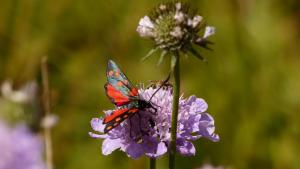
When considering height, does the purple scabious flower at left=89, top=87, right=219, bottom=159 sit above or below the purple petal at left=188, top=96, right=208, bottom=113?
below

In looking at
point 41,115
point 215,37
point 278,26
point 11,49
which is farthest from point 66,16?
point 41,115

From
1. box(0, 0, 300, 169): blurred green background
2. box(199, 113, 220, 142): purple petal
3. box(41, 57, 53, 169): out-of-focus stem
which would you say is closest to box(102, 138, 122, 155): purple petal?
box(199, 113, 220, 142): purple petal

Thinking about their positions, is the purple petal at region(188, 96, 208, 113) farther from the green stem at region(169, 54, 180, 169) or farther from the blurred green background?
the blurred green background

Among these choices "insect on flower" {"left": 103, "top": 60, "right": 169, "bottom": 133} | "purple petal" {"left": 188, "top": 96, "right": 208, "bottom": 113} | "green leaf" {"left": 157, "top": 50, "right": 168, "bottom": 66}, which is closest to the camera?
"green leaf" {"left": 157, "top": 50, "right": 168, "bottom": 66}

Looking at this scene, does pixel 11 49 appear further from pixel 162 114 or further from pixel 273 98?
pixel 162 114

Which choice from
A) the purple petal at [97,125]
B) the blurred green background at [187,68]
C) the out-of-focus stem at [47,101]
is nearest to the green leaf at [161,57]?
the purple petal at [97,125]

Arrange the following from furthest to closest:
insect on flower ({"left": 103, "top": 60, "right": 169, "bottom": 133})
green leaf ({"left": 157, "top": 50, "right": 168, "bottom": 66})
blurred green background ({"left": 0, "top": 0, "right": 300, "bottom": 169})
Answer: blurred green background ({"left": 0, "top": 0, "right": 300, "bottom": 169}) < insect on flower ({"left": 103, "top": 60, "right": 169, "bottom": 133}) < green leaf ({"left": 157, "top": 50, "right": 168, "bottom": 66})

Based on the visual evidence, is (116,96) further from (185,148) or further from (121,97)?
(185,148)

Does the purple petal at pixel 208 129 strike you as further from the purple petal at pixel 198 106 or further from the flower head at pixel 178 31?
the flower head at pixel 178 31

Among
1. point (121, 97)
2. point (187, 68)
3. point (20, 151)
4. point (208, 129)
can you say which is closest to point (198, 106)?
point (208, 129)
